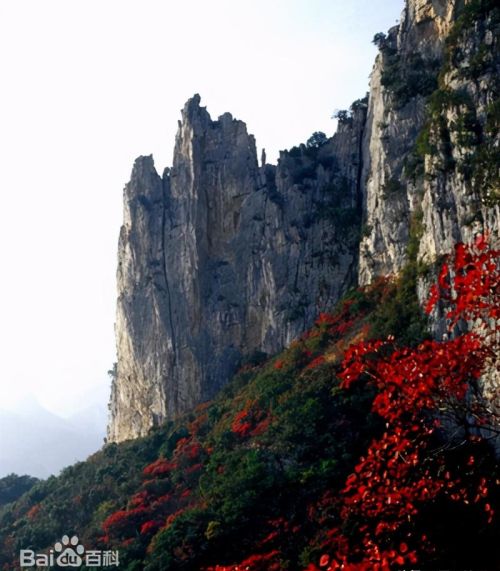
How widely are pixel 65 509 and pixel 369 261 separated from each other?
2088 cm

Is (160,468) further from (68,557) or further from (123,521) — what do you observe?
(68,557)

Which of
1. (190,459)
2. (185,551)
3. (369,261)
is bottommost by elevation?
(185,551)

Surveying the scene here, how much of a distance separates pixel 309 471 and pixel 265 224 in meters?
23.0

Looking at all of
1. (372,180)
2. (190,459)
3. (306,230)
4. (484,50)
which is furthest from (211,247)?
(484,50)

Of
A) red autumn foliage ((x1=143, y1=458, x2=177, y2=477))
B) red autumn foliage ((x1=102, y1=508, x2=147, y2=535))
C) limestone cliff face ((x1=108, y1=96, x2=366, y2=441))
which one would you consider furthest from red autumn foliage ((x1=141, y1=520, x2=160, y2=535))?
limestone cliff face ((x1=108, y1=96, x2=366, y2=441))

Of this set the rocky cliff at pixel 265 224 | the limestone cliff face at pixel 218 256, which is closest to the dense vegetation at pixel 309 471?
the rocky cliff at pixel 265 224

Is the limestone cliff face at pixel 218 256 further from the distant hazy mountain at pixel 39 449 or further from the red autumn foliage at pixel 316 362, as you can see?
the distant hazy mountain at pixel 39 449

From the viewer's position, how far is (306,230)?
43844 millimetres

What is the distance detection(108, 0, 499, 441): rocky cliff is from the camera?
36.0 metres

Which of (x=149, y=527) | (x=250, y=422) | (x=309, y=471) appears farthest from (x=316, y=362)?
(x=149, y=527)

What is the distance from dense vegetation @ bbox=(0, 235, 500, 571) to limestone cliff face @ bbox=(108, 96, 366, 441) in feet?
10.3

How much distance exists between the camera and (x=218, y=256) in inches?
1833

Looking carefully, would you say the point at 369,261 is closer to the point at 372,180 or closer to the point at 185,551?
the point at 372,180

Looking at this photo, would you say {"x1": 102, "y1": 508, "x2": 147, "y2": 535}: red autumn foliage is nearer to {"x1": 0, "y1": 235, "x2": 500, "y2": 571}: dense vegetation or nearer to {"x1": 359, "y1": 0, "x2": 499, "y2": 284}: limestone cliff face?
{"x1": 0, "y1": 235, "x2": 500, "y2": 571}: dense vegetation
